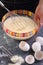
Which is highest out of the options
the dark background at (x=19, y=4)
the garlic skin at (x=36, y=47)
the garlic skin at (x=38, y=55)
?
the dark background at (x=19, y=4)

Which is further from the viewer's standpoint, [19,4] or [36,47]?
[19,4]

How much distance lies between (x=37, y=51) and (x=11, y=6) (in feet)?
1.06

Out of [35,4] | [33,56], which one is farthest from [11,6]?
[33,56]

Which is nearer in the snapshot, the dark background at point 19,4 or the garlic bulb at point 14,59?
the garlic bulb at point 14,59

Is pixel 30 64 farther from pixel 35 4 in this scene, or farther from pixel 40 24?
pixel 35 4

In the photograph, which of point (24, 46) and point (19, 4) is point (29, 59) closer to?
point (24, 46)

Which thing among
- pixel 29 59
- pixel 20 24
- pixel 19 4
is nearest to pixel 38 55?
pixel 29 59

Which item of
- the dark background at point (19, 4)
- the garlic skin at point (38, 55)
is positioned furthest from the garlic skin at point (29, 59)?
the dark background at point (19, 4)

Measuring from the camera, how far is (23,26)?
90 centimetres

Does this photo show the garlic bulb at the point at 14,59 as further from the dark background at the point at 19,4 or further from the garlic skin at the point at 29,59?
the dark background at the point at 19,4

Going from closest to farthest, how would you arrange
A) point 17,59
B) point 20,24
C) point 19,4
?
point 17,59 → point 20,24 → point 19,4

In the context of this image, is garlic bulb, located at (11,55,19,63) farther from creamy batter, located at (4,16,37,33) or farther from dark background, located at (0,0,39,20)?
dark background, located at (0,0,39,20)

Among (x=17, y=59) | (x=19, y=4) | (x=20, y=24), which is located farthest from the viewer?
(x=19, y=4)

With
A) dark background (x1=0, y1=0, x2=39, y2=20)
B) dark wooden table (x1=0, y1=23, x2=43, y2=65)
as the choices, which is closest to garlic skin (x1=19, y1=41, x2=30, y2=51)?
dark wooden table (x1=0, y1=23, x2=43, y2=65)
